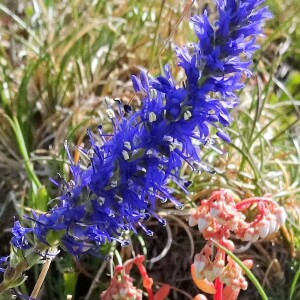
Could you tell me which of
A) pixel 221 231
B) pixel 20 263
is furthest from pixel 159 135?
pixel 221 231

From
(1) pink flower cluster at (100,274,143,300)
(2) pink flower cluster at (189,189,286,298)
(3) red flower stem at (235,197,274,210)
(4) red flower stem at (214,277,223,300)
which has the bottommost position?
(1) pink flower cluster at (100,274,143,300)

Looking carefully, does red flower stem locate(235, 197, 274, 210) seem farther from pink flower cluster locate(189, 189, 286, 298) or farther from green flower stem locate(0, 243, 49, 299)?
green flower stem locate(0, 243, 49, 299)

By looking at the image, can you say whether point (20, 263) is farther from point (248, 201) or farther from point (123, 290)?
point (248, 201)

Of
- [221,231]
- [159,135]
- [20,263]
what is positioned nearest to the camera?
[159,135]

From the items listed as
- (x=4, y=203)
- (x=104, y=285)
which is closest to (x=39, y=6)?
(x=4, y=203)

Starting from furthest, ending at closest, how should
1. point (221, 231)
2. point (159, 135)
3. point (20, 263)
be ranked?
point (221, 231) < point (20, 263) < point (159, 135)

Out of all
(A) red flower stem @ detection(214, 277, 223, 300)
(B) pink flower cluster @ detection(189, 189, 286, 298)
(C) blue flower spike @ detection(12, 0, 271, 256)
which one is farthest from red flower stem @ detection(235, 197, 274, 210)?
(C) blue flower spike @ detection(12, 0, 271, 256)

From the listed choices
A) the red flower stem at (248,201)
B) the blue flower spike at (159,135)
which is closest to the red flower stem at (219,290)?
the red flower stem at (248,201)

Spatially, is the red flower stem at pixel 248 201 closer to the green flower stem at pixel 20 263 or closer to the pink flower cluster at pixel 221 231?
the pink flower cluster at pixel 221 231

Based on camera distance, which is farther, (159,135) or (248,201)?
(248,201)

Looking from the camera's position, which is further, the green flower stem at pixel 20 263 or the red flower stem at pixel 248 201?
the red flower stem at pixel 248 201

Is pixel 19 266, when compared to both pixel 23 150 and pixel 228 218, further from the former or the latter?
pixel 23 150
